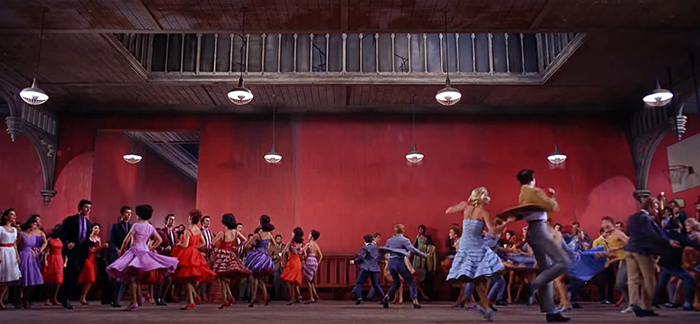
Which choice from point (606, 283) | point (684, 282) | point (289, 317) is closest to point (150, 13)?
point (289, 317)

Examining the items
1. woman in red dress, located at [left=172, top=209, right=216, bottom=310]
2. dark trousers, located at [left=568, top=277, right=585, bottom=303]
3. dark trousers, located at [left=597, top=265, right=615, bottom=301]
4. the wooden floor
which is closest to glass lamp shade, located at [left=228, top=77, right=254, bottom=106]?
woman in red dress, located at [left=172, top=209, right=216, bottom=310]

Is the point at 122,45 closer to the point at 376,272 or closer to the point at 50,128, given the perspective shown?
the point at 50,128

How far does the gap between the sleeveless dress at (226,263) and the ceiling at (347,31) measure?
3.76 m

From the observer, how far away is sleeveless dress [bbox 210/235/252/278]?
9312 millimetres

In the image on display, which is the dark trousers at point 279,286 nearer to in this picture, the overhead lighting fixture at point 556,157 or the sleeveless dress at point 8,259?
the sleeveless dress at point 8,259

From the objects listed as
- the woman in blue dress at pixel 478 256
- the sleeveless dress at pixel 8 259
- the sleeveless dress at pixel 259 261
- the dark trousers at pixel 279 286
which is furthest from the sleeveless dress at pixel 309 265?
the woman in blue dress at pixel 478 256

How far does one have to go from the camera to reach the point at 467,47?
13.6m

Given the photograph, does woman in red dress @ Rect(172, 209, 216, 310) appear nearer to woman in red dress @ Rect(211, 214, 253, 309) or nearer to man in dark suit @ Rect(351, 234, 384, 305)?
woman in red dress @ Rect(211, 214, 253, 309)

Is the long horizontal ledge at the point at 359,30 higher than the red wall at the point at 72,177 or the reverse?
higher

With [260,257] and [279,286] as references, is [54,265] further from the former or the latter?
[279,286]

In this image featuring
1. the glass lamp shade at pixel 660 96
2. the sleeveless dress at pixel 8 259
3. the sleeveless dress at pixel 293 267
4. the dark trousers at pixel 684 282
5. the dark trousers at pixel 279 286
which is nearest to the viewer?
the dark trousers at pixel 684 282

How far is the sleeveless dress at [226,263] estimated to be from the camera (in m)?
9.31

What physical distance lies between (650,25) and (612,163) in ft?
20.9

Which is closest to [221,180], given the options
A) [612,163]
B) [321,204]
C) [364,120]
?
[321,204]
